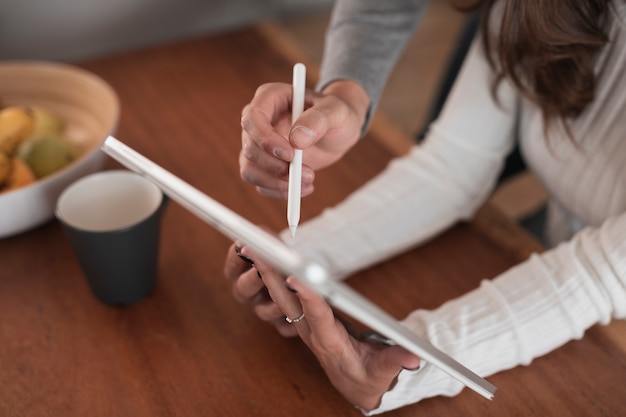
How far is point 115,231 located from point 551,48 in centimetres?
43

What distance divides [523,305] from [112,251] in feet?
1.18

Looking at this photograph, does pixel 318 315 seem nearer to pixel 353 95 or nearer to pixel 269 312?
pixel 269 312

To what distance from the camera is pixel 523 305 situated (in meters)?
0.53

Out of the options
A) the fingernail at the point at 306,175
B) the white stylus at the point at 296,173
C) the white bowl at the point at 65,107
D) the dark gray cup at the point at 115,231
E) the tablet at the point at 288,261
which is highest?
the tablet at the point at 288,261

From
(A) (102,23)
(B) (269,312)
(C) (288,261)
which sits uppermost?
(C) (288,261)

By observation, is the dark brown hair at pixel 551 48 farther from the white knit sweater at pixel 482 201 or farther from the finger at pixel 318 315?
the finger at pixel 318 315

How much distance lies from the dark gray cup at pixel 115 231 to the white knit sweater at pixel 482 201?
0.15 meters

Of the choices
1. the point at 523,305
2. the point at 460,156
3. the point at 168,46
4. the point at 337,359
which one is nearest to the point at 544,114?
the point at 460,156

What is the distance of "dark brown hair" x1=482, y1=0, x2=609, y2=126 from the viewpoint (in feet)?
1.82

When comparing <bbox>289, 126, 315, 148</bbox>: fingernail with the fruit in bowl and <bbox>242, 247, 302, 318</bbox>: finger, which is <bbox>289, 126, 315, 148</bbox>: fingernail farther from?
the fruit in bowl

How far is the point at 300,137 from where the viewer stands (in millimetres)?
468

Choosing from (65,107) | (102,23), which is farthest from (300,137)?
(102,23)

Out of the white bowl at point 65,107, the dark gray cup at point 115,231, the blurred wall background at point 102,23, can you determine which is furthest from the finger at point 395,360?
the blurred wall background at point 102,23

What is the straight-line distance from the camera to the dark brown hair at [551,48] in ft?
1.82
